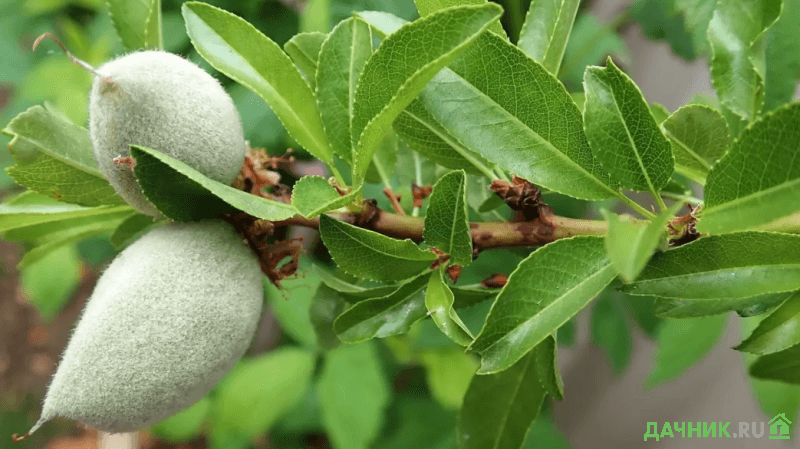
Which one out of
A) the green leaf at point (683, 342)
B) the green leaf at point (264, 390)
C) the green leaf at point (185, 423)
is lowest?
the green leaf at point (185, 423)

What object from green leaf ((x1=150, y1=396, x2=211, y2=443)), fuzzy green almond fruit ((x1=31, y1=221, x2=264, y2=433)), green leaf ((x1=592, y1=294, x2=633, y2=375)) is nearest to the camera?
fuzzy green almond fruit ((x1=31, y1=221, x2=264, y2=433))

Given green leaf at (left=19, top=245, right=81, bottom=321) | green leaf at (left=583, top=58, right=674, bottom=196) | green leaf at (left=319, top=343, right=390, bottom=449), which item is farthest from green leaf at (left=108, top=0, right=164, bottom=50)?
green leaf at (left=19, top=245, right=81, bottom=321)

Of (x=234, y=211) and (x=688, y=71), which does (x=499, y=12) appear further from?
(x=688, y=71)

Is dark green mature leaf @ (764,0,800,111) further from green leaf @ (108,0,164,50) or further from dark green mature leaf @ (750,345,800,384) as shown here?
green leaf @ (108,0,164,50)

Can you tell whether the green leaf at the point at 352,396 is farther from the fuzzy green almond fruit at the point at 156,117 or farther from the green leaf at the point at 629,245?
the green leaf at the point at 629,245

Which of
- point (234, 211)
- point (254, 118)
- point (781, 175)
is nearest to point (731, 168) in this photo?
point (781, 175)

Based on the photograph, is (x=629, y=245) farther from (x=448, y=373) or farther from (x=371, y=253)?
(x=448, y=373)

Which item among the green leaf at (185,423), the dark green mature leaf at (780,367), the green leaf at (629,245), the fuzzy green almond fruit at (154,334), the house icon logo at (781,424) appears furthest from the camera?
the green leaf at (185,423)

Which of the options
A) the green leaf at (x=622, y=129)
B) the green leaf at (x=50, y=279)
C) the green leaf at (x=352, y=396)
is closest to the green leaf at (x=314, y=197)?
the green leaf at (x=622, y=129)
